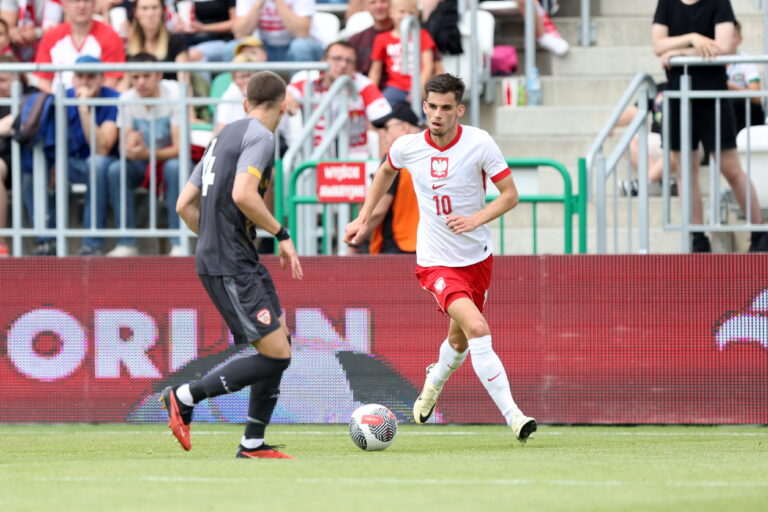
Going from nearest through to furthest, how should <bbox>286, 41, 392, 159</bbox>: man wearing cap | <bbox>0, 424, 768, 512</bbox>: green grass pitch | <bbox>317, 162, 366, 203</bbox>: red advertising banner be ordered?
<bbox>0, 424, 768, 512</bbox>: green grass pitch → <bbox>317, 162, 366, 203</bbox>: red advertising banner → <bbox>286, 41, 392, 159</bbox>: man wearing cap

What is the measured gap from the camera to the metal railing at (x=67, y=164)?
Answer: 42.6ft

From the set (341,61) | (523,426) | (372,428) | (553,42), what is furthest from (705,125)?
(372,428)

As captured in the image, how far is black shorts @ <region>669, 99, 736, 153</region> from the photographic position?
40.7 feet

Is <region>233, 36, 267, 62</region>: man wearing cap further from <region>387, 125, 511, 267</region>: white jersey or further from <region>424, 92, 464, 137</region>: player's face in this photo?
<region>424, 92, 464, 137</region>: player's face

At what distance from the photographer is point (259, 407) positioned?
8.88 metres

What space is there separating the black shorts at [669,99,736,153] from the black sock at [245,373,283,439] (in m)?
4.95

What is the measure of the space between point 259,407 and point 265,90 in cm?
183

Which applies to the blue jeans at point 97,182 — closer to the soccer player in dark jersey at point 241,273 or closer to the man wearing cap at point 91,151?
the man wearing cap at point 91,151

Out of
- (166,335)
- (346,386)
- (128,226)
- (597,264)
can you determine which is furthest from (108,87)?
(597,264)

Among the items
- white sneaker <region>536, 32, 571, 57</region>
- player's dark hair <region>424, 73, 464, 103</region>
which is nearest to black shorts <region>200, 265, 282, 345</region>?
player's dark hair <region>424, 73, 464, 103</region>

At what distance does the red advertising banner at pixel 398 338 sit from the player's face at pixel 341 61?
8.66ft

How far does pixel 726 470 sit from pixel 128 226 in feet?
22.0

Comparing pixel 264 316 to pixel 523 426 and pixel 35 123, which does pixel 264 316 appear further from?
pixel 35 123

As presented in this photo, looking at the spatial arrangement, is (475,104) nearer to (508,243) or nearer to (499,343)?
(508,243)
